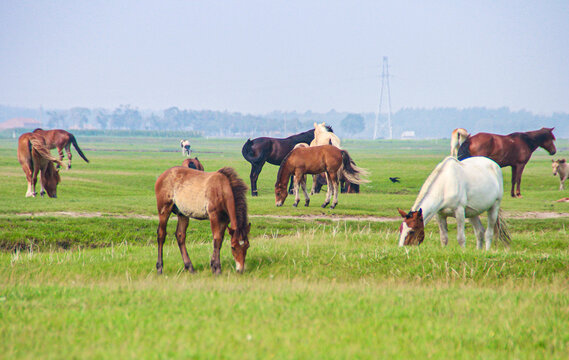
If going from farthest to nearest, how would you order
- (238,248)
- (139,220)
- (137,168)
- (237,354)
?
1. (137,168)
2. (139,220)
3. (238,248)
4. (237,354)

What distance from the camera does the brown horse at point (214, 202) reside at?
33.8 ft

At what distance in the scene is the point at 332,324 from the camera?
705 centimetres

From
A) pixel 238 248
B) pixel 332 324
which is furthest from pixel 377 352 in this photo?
pixel 238 248

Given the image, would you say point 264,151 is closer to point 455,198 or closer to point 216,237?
point 455,198

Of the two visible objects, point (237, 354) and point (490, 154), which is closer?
point (237, 354)

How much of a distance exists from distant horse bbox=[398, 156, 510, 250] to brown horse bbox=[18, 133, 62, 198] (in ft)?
53.5

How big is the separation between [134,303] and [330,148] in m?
15.4

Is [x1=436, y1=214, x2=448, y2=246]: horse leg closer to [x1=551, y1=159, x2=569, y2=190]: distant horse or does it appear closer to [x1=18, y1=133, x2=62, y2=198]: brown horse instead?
[x1=18, y1=133, x2=62, y2=198]: brown horse

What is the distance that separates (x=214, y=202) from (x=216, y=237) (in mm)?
608

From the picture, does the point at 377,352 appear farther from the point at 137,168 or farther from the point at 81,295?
the point at 137,168

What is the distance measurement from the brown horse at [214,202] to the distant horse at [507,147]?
20.0 metres

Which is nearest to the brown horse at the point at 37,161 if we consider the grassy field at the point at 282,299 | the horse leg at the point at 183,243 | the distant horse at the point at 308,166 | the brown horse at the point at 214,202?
the grassy field at the point at 282,299

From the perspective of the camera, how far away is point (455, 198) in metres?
12.2

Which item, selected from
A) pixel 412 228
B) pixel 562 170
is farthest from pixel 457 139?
pixel 412 228
